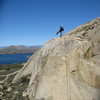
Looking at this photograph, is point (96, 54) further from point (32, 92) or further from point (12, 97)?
point (12, 97)

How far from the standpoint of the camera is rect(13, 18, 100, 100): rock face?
12328 millimetres

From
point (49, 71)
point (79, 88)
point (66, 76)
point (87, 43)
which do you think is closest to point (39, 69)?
point (49, 71)

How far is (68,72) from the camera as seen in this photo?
12.8 metres

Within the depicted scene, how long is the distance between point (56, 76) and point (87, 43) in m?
3.94

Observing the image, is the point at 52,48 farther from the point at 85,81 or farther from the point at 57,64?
the point at 85,81

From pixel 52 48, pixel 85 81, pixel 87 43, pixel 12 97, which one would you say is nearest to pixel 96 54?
pixel 87 43

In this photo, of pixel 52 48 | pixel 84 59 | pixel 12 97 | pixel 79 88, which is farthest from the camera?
pixel 12 97

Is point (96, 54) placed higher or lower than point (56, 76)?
higher

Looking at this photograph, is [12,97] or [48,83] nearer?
[48,83]

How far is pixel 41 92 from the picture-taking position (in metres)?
12.8

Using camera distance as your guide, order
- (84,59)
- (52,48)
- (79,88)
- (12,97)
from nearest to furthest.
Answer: (79,88), (84,59), (52,48), (12,97)

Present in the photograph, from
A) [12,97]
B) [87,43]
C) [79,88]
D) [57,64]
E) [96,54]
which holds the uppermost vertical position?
[87,43]

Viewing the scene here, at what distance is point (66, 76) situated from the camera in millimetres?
12719

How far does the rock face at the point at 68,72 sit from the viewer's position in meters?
12.3
